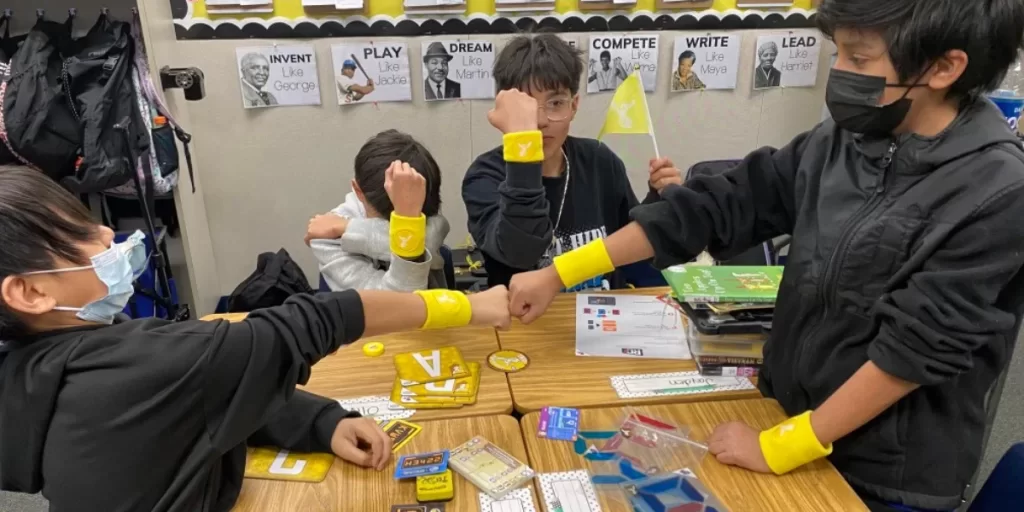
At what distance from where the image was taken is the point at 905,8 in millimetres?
919

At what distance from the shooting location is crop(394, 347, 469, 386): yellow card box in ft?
4.40

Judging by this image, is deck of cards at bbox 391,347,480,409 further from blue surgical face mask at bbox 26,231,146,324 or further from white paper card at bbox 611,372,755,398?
blue surgical face mask at bbox 26,231,146,324

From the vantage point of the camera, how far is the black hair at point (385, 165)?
1.82 meters

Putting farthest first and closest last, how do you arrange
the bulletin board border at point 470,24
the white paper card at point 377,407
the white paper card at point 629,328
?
the bulletin board border at point 470,24 < the white paper card at point 629,328 < the white paper card at point 377,407

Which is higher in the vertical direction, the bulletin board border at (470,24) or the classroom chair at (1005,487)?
the bulletin board border at (470,24)

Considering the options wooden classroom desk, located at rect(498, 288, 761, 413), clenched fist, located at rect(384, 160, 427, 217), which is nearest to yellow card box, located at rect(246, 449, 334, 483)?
wooden classroom desk, located at rect(498, 288, 761, 413)

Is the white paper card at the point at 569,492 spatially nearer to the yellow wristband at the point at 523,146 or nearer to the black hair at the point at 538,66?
the yellow wristband at the point at 523,146

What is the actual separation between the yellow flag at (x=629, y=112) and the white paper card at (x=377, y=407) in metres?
1.05

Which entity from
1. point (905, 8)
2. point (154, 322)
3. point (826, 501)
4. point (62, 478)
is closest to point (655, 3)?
point (905, 8)

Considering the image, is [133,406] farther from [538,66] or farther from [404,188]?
[538,66]

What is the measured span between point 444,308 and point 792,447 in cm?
64

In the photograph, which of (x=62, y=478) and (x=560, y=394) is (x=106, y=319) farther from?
(x=560, y=394)

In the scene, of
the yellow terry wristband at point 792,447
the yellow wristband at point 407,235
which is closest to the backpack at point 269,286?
the yellow wristband at point 407,235

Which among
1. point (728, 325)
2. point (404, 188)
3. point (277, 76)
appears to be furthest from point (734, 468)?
point (277, 76)
